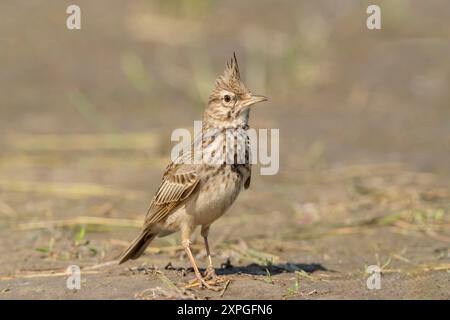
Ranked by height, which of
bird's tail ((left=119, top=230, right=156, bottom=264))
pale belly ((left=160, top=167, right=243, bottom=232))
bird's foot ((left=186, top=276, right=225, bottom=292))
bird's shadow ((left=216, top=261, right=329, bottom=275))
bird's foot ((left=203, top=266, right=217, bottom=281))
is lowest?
bird's shadow ((left=216, top=261, right=329, bottom=275))

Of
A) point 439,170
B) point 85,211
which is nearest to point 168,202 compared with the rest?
point 85,211

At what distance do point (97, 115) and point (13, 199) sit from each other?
325 centimetres

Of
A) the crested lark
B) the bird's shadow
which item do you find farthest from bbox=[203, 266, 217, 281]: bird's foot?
the bird's shadow

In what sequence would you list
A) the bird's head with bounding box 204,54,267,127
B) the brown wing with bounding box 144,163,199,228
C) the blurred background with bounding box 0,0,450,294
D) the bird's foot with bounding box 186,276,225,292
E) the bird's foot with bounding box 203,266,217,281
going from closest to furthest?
the bird's foot with bounding box 186,276,225,292 → the bird's foot with bounding box 203,266,217,281 → the brown wing with bounding box 144,163,199,228 → the bird's head with bounding box 204,54,267,127 → the blurred background with bounding box 0,0,450,294

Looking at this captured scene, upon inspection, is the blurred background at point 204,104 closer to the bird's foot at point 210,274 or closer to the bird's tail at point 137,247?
the bird's tail at point 137,247

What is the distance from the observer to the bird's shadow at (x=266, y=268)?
630cm

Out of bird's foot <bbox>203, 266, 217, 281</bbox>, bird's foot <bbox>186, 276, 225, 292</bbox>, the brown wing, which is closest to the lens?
bird's foot <bbox>186, 276, 225, 292</bbox>

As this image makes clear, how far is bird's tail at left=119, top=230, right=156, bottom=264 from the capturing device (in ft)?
20.8

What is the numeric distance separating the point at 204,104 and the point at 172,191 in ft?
19.7

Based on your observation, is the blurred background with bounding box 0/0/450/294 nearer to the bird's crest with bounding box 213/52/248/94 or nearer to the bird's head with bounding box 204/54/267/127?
the bird's head with bounding box 204/54/267/127

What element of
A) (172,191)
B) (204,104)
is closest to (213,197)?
(172,191)

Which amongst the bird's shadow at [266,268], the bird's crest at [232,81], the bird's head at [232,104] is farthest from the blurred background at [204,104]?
the bird's crest at [232,81]

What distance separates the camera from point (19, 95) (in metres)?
12.7

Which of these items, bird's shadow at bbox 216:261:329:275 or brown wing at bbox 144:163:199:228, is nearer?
brown wing at bbox 144:163:199:228
